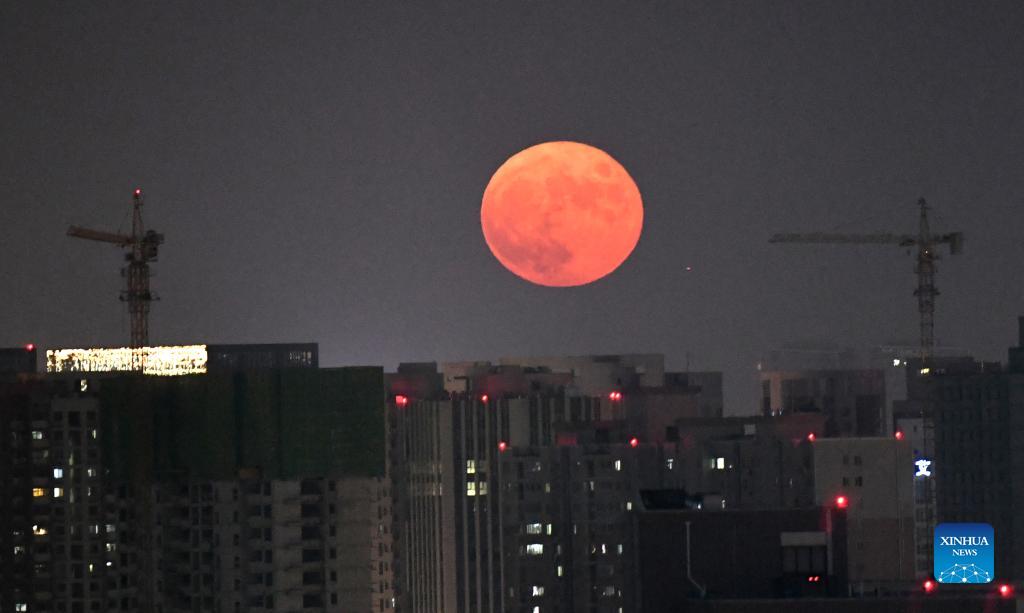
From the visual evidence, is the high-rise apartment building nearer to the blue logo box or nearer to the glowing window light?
the glowing window light

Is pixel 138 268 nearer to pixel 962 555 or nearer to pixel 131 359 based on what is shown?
pixel 131 359

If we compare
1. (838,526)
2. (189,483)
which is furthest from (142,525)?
(838,526)

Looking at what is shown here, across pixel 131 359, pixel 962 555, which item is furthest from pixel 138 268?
pixel 962 555

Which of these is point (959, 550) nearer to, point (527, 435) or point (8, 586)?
point (8, 586)

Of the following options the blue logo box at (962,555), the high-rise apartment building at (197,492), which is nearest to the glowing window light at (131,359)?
the high-rise apartment building at (197,492)

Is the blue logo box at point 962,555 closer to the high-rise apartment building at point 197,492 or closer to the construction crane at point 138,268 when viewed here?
the high-rise apartment building at point 197,492
